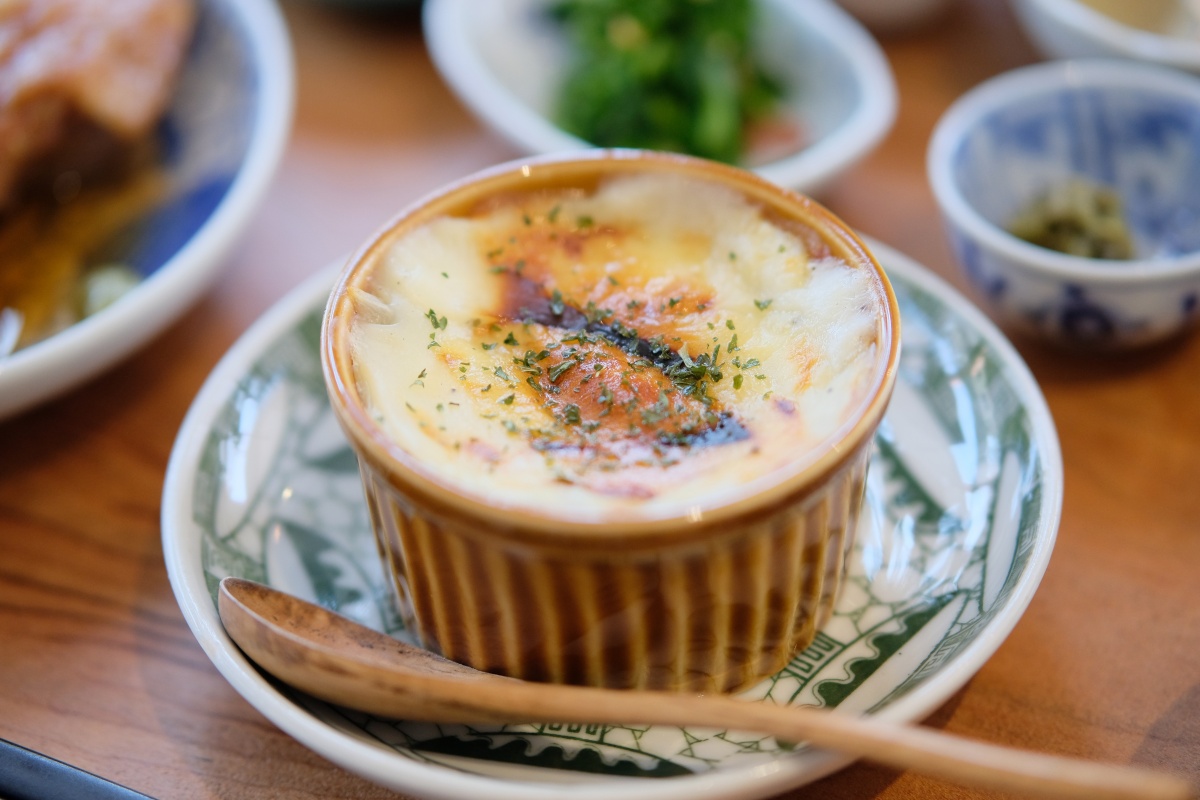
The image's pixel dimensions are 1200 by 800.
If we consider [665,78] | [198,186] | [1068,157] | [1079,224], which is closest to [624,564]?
[1079,224]

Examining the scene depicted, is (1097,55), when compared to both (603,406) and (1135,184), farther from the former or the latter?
(603,406)

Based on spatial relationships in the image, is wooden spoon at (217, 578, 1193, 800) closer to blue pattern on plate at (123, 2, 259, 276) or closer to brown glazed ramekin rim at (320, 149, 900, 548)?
brown glazed ramekin rim at (320, 149, 900, 548)

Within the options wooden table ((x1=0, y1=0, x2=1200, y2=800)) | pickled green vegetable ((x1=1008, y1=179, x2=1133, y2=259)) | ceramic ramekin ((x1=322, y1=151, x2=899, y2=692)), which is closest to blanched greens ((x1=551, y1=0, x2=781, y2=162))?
wooden table ((x1=0, y1=0, x2=1200, y2=800))

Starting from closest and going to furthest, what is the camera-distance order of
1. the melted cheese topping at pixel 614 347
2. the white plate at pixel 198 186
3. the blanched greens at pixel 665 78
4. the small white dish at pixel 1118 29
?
the melted cheese topping at pixel 614 347 → the white plate at pixel 198 186 → the small white dish at pixel 1118 29 → the blanched greens at pixel 665 78

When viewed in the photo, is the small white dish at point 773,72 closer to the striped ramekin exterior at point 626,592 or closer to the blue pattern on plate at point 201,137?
the blue pattern on plate at point 201,137

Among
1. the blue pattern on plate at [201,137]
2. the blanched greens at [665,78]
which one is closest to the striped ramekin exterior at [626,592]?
the blue pattern on plate at [201,137]

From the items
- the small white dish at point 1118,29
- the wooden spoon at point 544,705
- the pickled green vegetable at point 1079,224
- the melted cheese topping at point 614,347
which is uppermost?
the melted cheese topping at point 614,347

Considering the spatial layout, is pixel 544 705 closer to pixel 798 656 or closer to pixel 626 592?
pixel 626 592

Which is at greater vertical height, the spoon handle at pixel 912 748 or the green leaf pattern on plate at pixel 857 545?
the spoon handle at pixel 912 748
